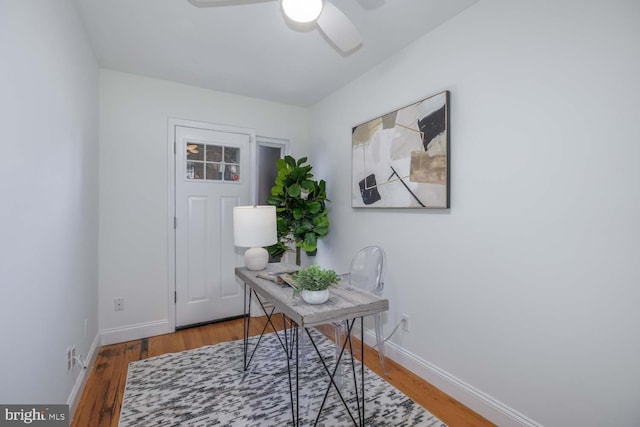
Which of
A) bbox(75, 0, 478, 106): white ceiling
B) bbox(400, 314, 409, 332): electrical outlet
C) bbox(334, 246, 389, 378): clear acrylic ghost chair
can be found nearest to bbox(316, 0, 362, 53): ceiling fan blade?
bbox(75, 0, 478, 106): white ceiling

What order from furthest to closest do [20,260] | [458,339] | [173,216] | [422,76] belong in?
1. [173,216]
2. [422,76]
3. [458,339]
4. [20,260]

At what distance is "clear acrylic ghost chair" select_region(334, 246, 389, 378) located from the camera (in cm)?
222

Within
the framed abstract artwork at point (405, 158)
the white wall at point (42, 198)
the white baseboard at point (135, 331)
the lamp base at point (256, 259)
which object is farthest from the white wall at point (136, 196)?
the framed abstract artwork at point (405, 158)

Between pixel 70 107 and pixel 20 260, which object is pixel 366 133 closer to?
pixel 70 107

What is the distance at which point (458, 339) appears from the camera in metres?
1.93

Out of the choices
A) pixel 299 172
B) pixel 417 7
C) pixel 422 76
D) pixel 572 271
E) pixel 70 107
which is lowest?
pixel 572 271

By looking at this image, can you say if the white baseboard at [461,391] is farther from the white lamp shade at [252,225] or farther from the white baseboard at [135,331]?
the white baseboard at [135,331]

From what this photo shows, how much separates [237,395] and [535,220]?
2075 millimetres

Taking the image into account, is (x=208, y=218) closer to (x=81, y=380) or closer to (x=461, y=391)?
(x=81, y=380)

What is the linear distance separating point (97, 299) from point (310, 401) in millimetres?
2102

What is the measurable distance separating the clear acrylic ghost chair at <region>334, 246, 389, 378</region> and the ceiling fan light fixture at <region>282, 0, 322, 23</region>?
1640mm

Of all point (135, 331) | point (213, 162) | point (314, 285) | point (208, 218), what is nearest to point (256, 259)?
point (314, 285)

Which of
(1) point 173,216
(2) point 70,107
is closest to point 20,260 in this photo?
(2) point 70,107

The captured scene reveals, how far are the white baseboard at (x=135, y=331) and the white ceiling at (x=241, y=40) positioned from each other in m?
2.41
